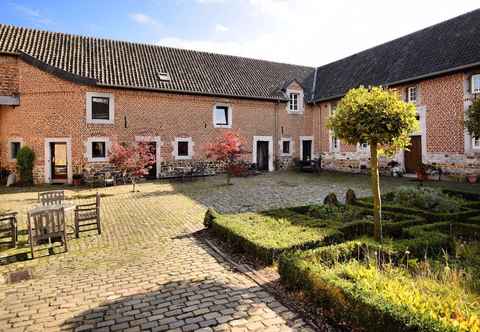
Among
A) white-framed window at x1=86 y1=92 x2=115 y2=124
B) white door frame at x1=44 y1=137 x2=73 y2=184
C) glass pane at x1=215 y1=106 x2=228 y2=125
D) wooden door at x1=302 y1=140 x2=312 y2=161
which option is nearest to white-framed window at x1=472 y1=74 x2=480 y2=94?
wooden door at x1=302 y1=140 x2=312 y2=161

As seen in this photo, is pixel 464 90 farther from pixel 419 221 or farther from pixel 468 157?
pixel 419 221

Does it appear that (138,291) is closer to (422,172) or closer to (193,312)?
(193,312)

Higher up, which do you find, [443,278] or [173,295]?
[443,278]

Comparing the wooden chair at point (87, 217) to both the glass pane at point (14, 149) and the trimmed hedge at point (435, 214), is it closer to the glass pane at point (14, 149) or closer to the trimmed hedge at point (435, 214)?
the trimmed hedge at point (435, 214)

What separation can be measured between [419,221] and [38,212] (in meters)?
7.75

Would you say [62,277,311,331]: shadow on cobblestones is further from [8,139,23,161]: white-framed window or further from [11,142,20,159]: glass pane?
[11,142,20,159]: glass pane

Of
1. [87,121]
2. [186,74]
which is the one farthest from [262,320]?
[186,74]

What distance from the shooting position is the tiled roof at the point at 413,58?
14633mm

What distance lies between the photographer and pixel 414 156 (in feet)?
54.5

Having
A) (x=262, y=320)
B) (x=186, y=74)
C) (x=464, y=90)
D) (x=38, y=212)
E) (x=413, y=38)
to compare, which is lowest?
(x=262, y=320)

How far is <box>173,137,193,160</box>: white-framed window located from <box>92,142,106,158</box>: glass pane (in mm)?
3969

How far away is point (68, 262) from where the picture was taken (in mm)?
5484

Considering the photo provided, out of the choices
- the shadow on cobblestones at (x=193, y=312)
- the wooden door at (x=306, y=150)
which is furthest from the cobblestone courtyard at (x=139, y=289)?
the wooden door at (x=306, y=150)

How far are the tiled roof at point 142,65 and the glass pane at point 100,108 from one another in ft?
3.48
